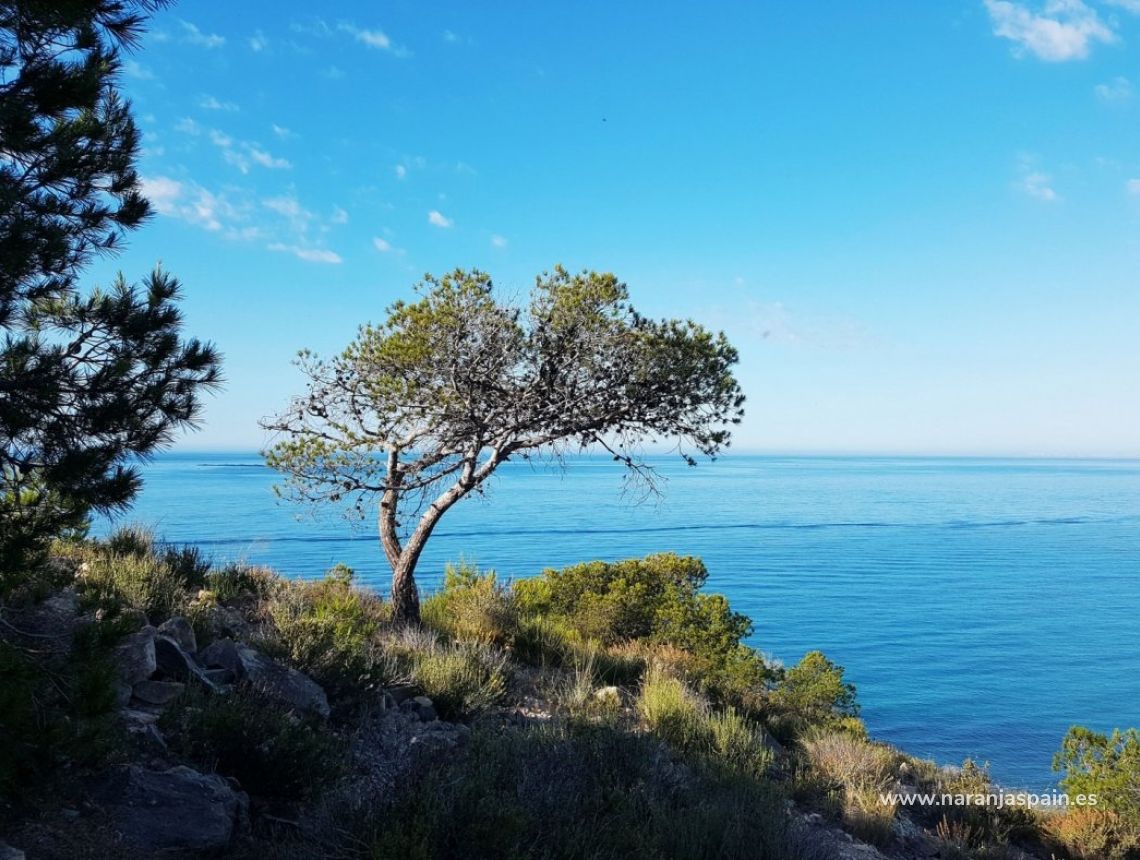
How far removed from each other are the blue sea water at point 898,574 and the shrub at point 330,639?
1894 millimetres

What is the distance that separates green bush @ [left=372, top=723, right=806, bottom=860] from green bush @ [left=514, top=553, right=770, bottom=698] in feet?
24.7

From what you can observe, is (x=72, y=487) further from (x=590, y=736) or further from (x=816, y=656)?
(x=816, y=656)

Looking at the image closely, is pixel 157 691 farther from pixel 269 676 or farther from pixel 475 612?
pixel 475 612

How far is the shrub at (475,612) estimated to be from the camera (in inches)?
472

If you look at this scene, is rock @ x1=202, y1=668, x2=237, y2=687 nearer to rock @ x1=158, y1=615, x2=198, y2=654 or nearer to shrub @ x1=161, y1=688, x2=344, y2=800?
rock @ x1=158, y1=615, x2=198, y2=654

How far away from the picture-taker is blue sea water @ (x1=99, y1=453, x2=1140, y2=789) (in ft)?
79.1

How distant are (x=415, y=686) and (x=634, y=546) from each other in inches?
1819

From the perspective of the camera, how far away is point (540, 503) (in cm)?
8769

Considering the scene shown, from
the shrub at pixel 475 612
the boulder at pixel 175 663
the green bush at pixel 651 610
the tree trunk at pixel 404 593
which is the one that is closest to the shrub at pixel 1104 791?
the green bush at pixel 651 610

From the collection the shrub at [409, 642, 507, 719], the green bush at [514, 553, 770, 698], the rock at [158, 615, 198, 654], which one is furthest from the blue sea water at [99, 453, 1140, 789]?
the green bush at [514, 553, 770, 698]

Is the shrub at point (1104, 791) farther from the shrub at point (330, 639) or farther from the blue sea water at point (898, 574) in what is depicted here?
the shrub at point (330, 639)

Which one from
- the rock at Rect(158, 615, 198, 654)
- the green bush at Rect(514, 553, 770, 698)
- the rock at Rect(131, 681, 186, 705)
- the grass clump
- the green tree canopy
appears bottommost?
the grass clump

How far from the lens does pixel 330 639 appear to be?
26.9 feet

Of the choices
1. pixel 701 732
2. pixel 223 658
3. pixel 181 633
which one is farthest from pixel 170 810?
pixel 701 732
